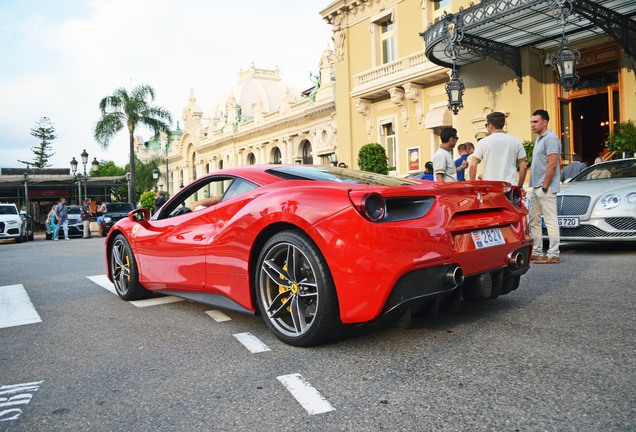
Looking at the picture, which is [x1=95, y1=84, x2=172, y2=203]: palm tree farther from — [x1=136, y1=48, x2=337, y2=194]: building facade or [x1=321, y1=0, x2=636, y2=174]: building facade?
[x1=321, y1=0, x2=636, y2=174]: building facade

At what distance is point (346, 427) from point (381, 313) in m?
0.84

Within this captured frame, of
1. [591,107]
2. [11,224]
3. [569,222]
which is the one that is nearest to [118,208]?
[11,224]

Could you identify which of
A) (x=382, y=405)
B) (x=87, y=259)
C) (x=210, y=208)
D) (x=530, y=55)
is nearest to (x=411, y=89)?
(x=530, y=55)

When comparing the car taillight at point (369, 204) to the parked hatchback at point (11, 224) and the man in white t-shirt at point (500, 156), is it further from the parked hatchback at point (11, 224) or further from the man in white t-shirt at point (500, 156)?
the parked hatchback at point (11, 224)

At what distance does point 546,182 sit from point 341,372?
4.63 meters

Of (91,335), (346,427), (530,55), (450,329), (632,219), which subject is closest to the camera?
(346,427)

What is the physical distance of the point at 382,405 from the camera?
2275 mm

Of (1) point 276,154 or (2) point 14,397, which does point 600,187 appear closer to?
(2) point 14,397

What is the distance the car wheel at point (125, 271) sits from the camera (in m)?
4.93

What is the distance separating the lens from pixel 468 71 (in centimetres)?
1816

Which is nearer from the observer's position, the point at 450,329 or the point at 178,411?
the point at 178,411

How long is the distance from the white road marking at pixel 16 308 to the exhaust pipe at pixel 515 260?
3.75 m

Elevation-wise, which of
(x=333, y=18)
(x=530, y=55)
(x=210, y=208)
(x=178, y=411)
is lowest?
(x=178, y=411)

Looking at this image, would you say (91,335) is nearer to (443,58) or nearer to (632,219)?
(632,219)
